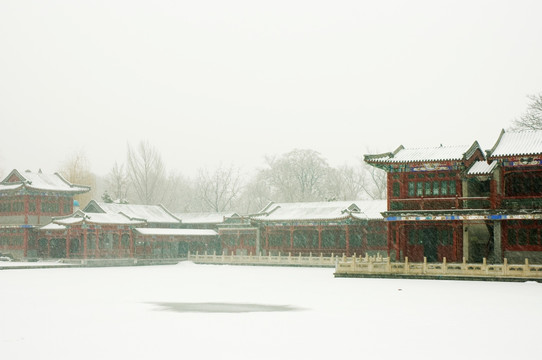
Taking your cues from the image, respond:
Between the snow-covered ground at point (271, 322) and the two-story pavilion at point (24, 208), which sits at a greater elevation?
the two-story pavilion at point (24, 208)

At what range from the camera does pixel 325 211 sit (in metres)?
54.2

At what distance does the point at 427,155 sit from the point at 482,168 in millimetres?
3103

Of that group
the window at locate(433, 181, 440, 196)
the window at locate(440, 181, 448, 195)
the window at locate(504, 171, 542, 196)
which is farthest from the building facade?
the window at locate(504, 171, 542, 196)

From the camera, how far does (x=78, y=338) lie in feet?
48.4

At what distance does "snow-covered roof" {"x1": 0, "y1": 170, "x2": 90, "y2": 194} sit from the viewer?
5494 cm

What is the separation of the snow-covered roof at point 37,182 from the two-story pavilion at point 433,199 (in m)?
30.4

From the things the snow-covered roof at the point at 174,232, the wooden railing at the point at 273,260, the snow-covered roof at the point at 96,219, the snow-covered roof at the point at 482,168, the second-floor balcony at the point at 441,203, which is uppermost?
the snow-covered roof at the point at 482,168

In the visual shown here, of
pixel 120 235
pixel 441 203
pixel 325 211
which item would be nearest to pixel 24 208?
pixel 120 235

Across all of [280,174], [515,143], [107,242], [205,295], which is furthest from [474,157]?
[280,174]

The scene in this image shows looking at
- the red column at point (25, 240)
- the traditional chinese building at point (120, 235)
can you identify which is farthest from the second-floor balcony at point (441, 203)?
the red column at point (25, 240)

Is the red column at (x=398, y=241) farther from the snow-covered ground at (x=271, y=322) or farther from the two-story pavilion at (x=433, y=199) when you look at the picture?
the snow-covered ground at (x=271, y=322)

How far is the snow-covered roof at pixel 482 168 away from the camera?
35250 mm

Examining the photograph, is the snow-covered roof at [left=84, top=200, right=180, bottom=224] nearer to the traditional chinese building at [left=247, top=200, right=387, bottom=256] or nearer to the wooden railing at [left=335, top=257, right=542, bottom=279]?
the traditional chinese building at [left=247, top=200, right=387, bottom=256]

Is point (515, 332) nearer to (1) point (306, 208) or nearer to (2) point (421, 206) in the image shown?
(2) point (421, 206)
